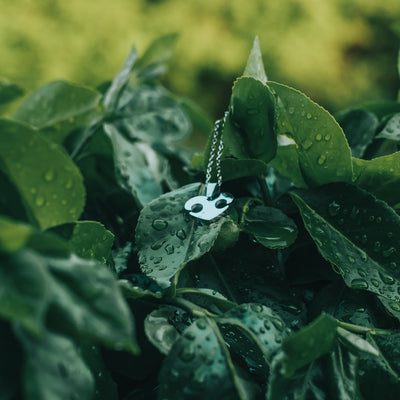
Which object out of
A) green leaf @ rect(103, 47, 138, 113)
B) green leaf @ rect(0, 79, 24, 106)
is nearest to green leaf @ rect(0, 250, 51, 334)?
green leaf @ rect(103, 47, 138, 113)

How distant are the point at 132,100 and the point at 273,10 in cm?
382

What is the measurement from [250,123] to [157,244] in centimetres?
19

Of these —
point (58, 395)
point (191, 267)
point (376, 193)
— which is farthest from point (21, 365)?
point (376, 193)

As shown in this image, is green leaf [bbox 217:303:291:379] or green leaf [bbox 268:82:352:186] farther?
green leaf [bbox 268:82:352:186]

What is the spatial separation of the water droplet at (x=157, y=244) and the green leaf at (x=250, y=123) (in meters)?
0.14

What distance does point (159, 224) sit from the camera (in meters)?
0.55

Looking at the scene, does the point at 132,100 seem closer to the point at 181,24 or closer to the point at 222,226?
A: the point at 222,226

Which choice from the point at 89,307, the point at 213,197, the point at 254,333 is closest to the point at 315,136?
the point at 213,197

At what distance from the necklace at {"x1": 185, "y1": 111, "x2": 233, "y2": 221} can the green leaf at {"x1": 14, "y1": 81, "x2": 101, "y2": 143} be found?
9.0 inches

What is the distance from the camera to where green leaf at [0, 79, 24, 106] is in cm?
85

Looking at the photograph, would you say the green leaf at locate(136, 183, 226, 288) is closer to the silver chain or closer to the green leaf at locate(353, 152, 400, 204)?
the silver chain

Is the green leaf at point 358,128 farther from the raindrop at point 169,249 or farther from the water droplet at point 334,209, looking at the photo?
the raindrop at point 169,249

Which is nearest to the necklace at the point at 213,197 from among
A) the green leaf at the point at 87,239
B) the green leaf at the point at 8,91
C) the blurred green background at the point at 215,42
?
the green leaf at the point at 87,239

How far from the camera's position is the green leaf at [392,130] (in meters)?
0.66
